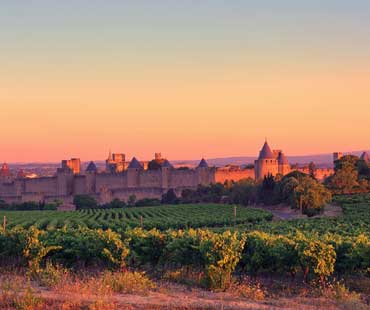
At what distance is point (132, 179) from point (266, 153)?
17.1 metres

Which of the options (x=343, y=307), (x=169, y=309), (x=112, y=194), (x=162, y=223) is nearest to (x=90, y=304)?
(x=169, y=309)

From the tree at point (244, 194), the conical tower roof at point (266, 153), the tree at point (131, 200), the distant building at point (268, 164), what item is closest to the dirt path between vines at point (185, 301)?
the tree at point (244, 194)

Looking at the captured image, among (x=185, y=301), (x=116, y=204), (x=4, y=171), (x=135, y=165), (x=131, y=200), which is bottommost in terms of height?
(x=116, y=204)

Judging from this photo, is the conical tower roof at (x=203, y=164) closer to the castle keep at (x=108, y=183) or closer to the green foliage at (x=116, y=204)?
the castle keep at (x=108, y=183)

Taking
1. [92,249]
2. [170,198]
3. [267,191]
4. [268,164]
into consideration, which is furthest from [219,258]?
[268,164]

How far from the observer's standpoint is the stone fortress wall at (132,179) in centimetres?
6800

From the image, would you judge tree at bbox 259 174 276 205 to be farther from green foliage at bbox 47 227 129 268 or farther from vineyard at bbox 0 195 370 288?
green foliage at bbox 47 227 129 268

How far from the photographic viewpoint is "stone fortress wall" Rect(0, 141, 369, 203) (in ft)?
223

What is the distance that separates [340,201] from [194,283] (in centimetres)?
3539

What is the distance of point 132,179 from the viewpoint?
71500mm

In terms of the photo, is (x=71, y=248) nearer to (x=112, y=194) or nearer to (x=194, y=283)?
(x=194, y=283)

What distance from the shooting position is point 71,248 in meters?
10.2

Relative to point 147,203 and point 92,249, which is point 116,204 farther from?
point 92,249

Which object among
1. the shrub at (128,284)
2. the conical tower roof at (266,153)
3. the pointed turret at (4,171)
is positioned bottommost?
the shrub at (128,284)
